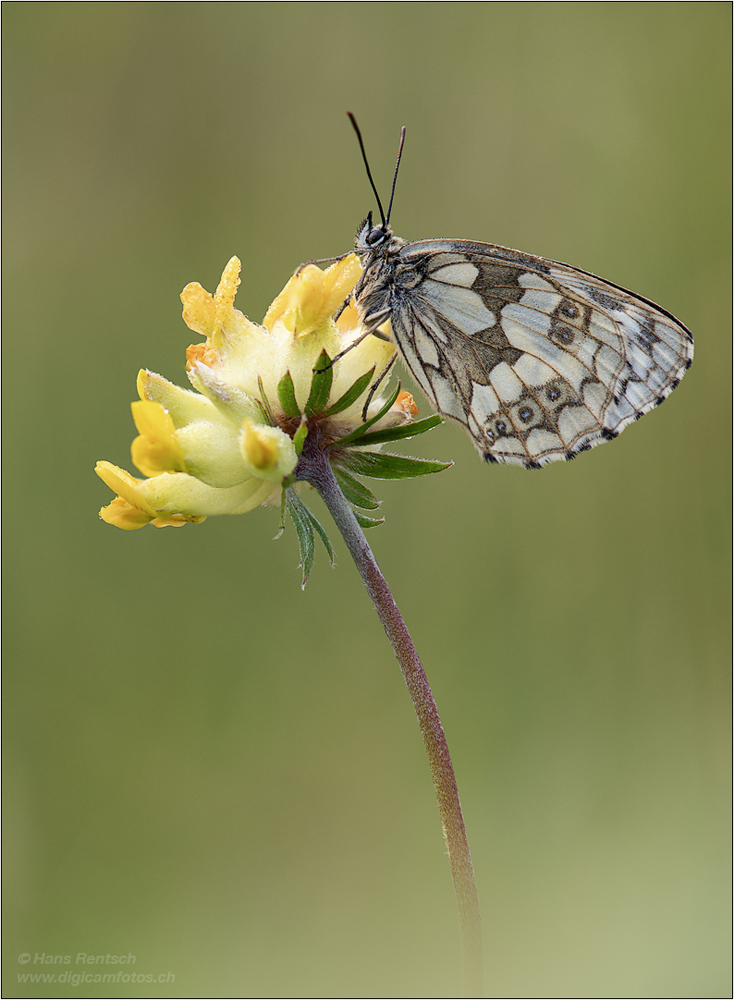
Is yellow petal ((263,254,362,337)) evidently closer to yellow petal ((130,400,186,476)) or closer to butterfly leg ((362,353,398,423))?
butterfly leg ((362,353,398,423))

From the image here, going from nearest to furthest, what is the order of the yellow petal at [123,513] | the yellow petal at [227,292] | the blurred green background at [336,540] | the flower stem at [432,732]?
the flower stem at [432,732], the yellow petal at [123,513], the yellow petal at [227,292], the blurred green background at [336,540]

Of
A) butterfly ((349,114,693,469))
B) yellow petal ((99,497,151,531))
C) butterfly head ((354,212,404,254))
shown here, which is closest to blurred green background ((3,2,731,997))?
butterfly ((349,114,693,469))

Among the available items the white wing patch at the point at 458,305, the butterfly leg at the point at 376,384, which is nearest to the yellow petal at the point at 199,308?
the butterfly leg at the point at 376,384

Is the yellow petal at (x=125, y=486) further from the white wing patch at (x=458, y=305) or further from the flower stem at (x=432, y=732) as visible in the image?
the white wing patch at (x=458, y=305)

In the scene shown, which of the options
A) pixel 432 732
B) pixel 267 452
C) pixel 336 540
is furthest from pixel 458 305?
pixel 336 540

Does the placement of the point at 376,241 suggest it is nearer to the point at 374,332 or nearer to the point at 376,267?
the point at 376,267
